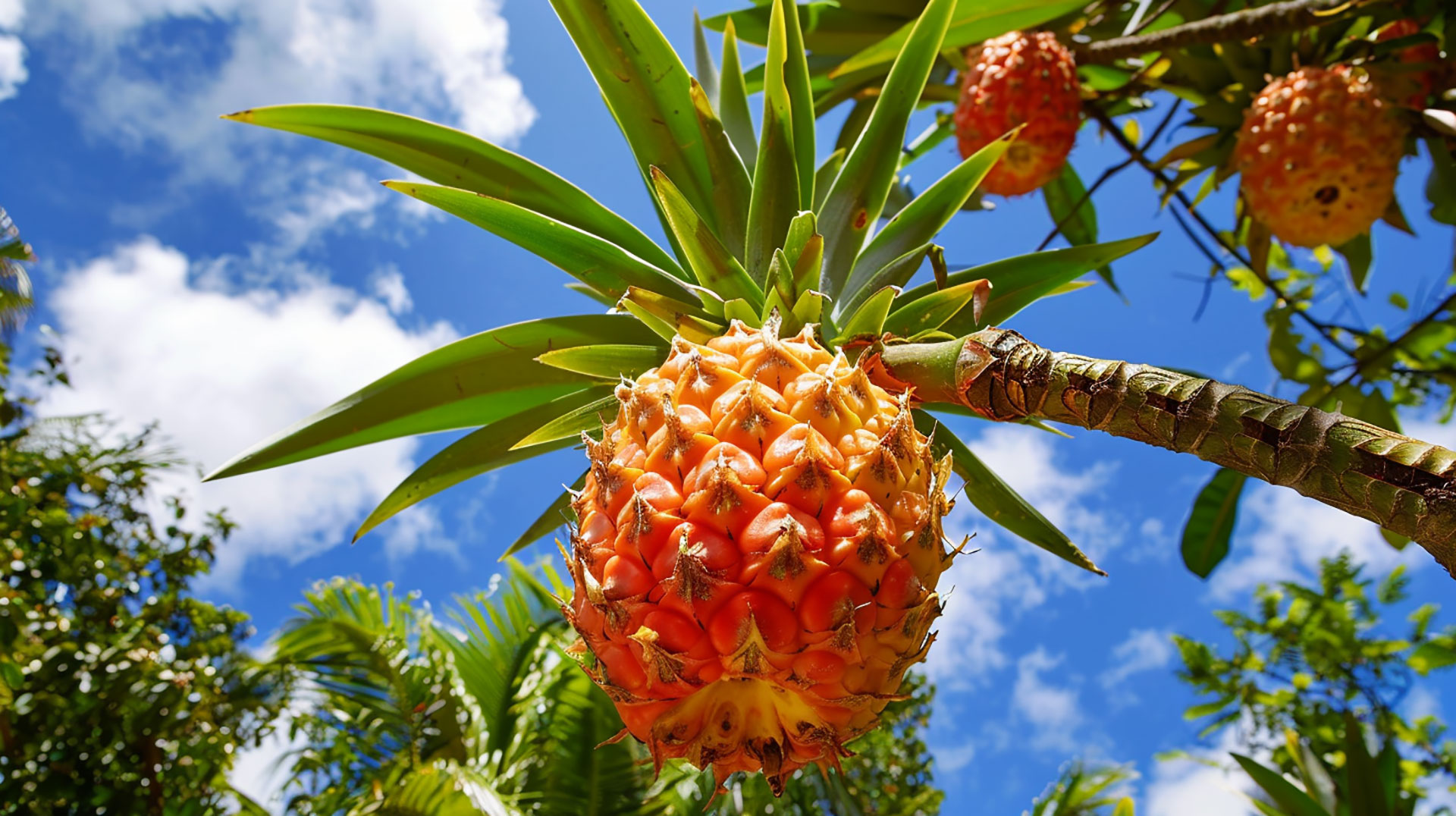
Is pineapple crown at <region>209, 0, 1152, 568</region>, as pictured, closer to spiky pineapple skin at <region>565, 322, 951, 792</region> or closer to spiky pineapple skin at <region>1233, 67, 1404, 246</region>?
spiky pineapple skin at <region>565, 322, 951, 792</region>

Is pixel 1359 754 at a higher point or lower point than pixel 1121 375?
higher

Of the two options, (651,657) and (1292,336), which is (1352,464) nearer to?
(651,657)

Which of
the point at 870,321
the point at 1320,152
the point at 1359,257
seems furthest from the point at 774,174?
the point at 1359,257

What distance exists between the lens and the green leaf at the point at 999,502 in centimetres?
Result: 197

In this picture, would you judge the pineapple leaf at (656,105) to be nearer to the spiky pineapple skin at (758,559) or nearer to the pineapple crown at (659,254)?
the pineapple crown at (659,254)

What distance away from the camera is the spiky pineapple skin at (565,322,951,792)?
1.34 metres

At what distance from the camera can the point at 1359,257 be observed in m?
4.15

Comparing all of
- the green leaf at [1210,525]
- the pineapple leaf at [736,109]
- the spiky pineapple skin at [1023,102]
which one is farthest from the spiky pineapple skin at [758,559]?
the green leaf at [1210,525]

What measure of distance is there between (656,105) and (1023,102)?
1.89 metres

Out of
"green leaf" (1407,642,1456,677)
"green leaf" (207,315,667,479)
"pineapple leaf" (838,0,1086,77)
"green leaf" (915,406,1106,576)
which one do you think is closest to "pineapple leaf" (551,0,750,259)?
"green leaf" (207,315,667,479)

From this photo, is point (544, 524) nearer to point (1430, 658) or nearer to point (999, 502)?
point (999, 502)

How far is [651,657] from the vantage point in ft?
4.43

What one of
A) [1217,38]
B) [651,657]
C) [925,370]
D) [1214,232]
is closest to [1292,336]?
[1214,232]

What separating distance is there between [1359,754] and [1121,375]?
208 inches
